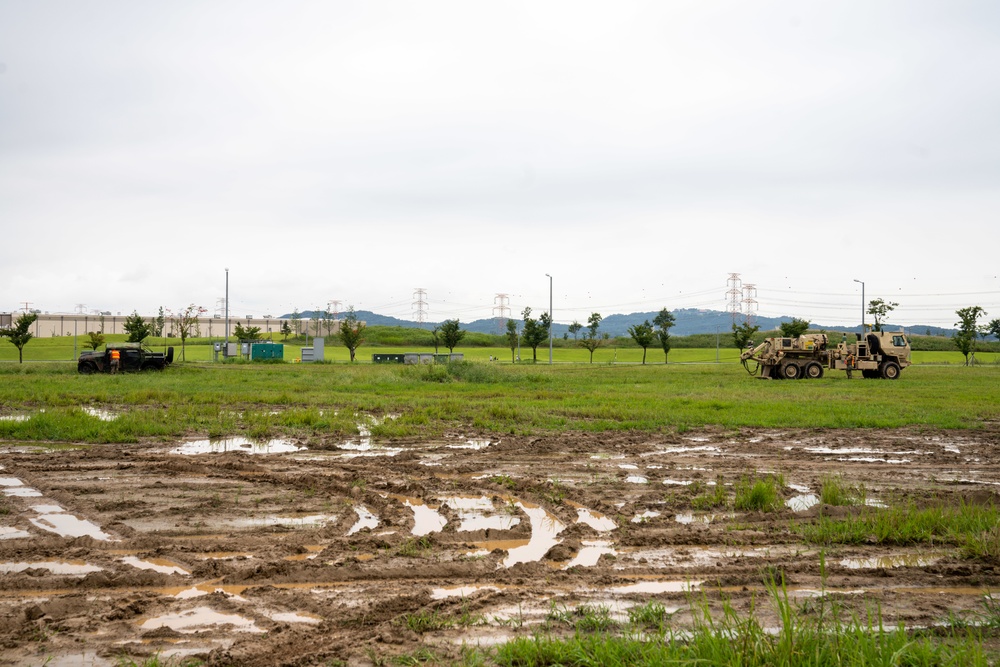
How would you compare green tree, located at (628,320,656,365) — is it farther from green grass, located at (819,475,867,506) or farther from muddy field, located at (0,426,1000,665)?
green grass, located at (819,475,867,506)

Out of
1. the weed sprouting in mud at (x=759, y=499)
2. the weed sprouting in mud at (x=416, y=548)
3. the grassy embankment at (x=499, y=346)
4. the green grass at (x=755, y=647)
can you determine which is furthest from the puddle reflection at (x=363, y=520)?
the grassy embankment at (x=499, y=346)

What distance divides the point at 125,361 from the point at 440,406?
75.9 ft

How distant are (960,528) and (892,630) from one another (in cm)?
341

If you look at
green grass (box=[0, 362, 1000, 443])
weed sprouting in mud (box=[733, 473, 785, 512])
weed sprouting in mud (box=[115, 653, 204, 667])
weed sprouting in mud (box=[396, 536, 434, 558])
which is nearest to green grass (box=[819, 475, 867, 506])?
weed sprouting in mud (box=[733, 473, 785, 512])

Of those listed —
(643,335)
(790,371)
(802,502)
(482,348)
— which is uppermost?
(643,335)

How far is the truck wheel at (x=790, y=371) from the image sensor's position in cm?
4047

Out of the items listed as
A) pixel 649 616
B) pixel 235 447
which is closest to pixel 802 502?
pixel 649 616

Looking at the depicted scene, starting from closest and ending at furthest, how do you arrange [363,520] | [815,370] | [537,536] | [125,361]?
[537,536] → [363,520] → [125,361] → [815,370]

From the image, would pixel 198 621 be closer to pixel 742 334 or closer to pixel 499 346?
pixel 742 334

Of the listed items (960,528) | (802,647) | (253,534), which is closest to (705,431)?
(960,528)

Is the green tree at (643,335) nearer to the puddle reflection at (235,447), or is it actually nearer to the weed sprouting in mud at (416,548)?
the puddle reflection at (235,447)

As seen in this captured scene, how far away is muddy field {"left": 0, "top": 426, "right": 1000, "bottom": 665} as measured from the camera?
521 centimetres

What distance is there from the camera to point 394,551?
284 inches

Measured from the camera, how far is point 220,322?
148 metres
